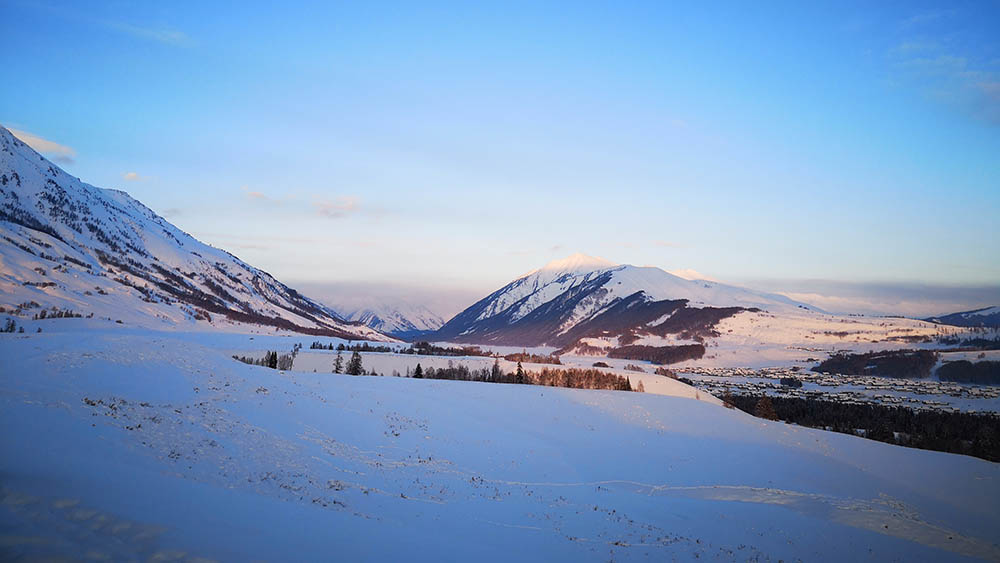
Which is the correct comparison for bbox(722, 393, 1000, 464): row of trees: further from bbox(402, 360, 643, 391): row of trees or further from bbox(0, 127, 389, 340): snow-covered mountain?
bbox(0, 127, 389, 340): snow-covered mountain

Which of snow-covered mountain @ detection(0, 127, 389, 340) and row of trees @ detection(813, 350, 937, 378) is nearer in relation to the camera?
snow-covered mountain @ detection(0, 127, 389, 340)

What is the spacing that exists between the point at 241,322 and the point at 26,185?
333 ft

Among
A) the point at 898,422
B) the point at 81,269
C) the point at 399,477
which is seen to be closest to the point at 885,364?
the point at 898,422

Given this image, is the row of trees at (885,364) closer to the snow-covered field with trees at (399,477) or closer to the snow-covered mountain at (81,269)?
the snow-covered field with trees at (399,477)

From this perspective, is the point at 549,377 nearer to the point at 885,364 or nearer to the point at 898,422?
the point at 898,422

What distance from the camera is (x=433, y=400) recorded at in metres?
44.2

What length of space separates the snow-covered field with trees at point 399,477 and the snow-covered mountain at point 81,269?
217ft

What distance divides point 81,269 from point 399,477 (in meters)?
131

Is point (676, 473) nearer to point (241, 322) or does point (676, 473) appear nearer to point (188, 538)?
point (188, 538)

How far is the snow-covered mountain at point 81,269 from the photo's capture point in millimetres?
90938

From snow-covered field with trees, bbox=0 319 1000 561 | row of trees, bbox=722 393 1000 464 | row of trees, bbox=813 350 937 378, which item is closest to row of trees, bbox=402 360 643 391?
row of trees, bbox=722 393 1000 464

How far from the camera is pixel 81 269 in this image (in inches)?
4557

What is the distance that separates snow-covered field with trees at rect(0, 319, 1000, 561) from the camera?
1237 cm

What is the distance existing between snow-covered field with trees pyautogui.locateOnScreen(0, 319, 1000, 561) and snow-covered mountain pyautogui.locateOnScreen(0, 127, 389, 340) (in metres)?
66.1
